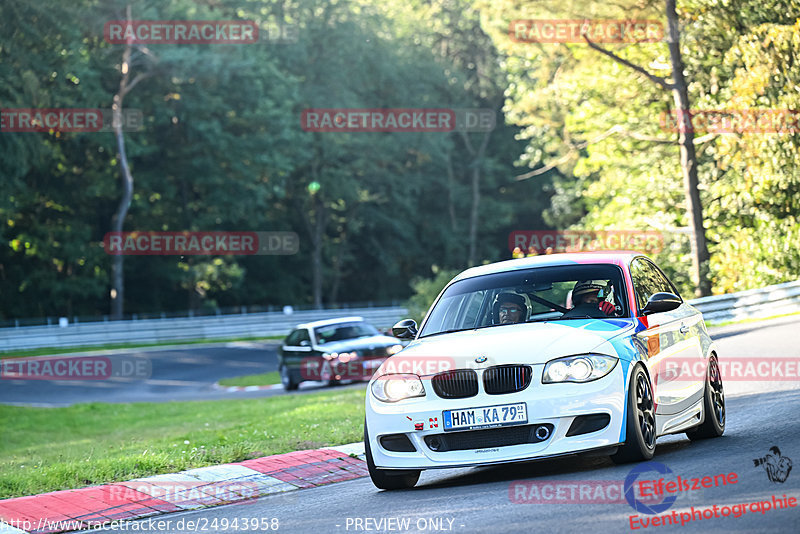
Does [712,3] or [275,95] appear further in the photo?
[275,95]

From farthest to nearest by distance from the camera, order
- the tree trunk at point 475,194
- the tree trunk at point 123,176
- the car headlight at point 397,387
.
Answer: the tree trunk at point 475,194 < the tree trunk at point 123,176 < the car headlight at point 397,387

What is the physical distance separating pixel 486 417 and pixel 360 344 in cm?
1783

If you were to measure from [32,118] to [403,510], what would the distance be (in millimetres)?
41859

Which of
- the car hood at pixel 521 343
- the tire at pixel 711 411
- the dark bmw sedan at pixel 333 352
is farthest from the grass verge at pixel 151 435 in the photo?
the tire at pixel 711 411

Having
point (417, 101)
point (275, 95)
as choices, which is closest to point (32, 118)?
point (275, 95)

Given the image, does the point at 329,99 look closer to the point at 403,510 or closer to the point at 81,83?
the point at 81,83

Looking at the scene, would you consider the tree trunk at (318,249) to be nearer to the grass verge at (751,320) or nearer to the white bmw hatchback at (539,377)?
the grass verge at (751,320)

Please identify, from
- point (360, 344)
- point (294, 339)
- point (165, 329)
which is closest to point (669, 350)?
point (360, 344)

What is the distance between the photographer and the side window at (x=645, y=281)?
9570 mm

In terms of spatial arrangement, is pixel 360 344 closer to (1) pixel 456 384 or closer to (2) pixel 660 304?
(2) pixel 660 304

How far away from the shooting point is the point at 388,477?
8.71 m

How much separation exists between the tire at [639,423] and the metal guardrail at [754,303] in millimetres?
20383

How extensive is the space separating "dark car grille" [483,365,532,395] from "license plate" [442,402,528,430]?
0.13 metres

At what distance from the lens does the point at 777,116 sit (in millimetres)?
31031
